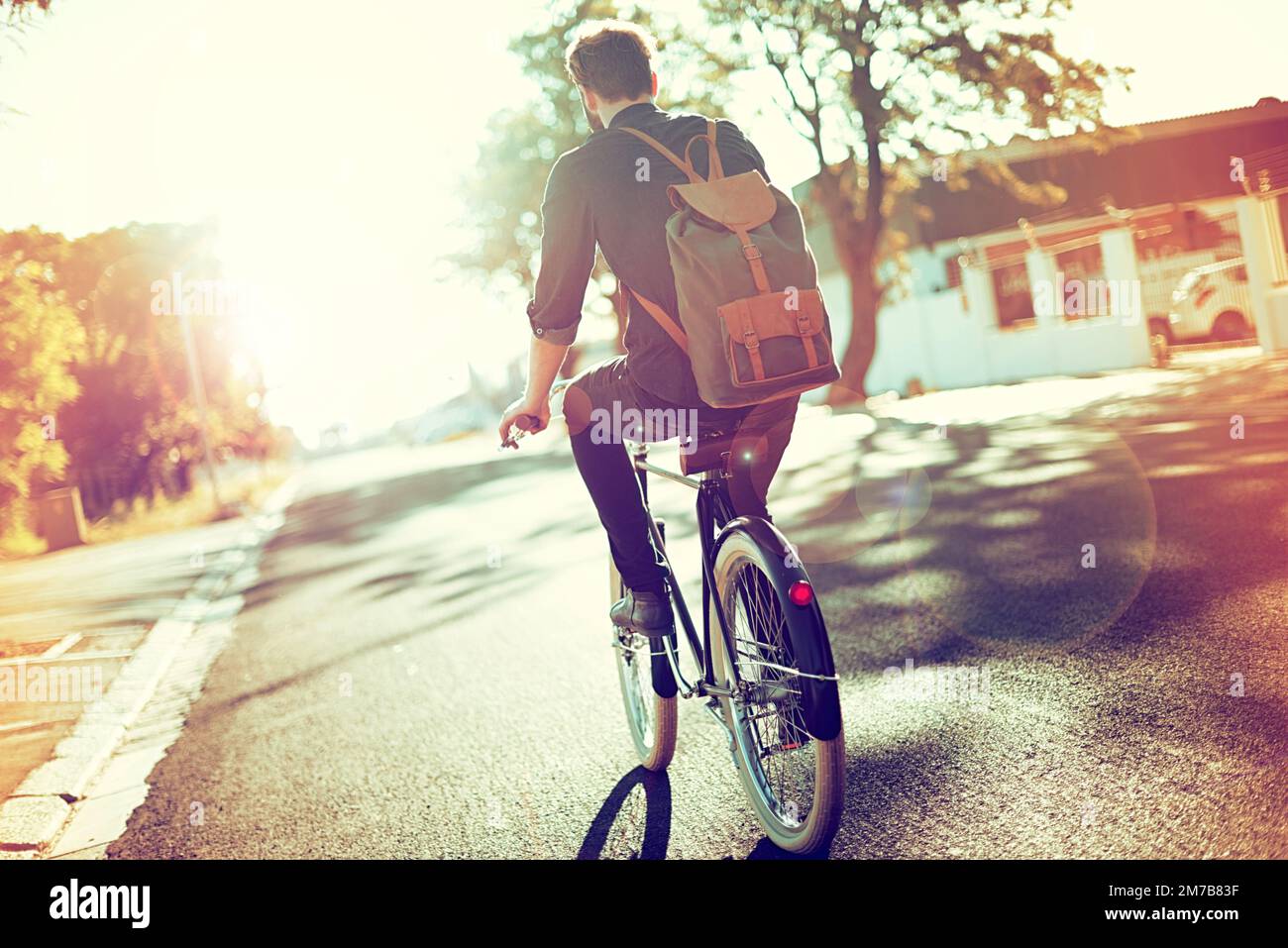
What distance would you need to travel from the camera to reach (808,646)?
2764 mm

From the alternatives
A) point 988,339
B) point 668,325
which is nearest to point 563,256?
point 668,325

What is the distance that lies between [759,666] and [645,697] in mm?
990

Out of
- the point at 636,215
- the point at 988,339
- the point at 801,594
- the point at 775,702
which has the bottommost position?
the point at 775,702

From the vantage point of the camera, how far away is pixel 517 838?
3.49 metres

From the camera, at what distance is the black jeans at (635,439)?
3.19 m

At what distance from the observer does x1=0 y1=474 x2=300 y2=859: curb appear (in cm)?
437

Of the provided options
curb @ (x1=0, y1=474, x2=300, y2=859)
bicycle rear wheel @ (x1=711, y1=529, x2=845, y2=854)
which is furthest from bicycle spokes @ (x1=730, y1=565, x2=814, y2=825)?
curb @ (x1=0, y1=474, x2=300, y2=859)

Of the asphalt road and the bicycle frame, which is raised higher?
the bicycle frame

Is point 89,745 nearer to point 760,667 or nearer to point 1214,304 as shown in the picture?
point 760,667

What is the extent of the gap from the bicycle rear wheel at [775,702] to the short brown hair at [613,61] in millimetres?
1241

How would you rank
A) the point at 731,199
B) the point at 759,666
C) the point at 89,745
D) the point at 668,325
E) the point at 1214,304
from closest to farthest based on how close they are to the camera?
the point at 731,199
the point at 668,325
the point at 759,666
the point at 89,745
the point at 1214,304

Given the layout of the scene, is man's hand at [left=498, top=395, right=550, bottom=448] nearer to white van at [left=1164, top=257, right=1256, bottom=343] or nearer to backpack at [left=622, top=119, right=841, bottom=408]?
backpack at [left=622, top=119, right=841, bottom=408]

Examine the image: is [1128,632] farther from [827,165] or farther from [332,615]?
[827,165]

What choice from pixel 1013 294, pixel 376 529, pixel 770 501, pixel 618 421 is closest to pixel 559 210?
pixel 618 421
